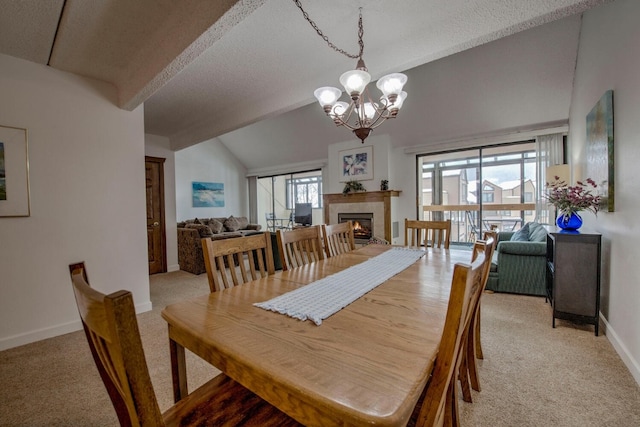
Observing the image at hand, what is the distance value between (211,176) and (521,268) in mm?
6606

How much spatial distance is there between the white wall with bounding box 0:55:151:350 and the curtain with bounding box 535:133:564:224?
552cm

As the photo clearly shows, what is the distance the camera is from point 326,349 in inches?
30.8

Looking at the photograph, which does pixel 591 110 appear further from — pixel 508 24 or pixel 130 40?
pixel 130 40

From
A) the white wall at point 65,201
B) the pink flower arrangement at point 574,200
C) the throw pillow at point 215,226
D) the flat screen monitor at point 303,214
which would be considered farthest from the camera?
the flat screen monitor at point 303,214

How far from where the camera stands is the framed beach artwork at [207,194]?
259 inches

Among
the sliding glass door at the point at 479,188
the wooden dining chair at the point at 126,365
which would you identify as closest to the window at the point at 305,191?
the sliding glass door at the point at 479,188

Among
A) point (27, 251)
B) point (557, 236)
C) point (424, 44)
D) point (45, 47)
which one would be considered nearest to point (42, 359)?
point (27, 251)

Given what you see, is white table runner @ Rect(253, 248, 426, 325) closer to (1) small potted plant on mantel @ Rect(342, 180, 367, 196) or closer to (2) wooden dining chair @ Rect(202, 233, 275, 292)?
(2) wooden dining chair @ Rect(202, 233, 275, 292)

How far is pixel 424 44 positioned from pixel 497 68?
7.74ft

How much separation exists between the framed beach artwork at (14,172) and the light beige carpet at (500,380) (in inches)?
45.1

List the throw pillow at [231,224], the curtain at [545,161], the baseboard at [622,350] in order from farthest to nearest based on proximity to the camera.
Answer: the throw pillow at [231,224] → the curtain at [545,161] → the baseboard at [622,350]

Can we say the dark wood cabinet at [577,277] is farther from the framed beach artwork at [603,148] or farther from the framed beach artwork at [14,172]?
the framed beach artwork at [14,172]

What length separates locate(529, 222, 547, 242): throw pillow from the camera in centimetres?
330

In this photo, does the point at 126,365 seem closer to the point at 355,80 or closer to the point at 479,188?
the point at 355,80
